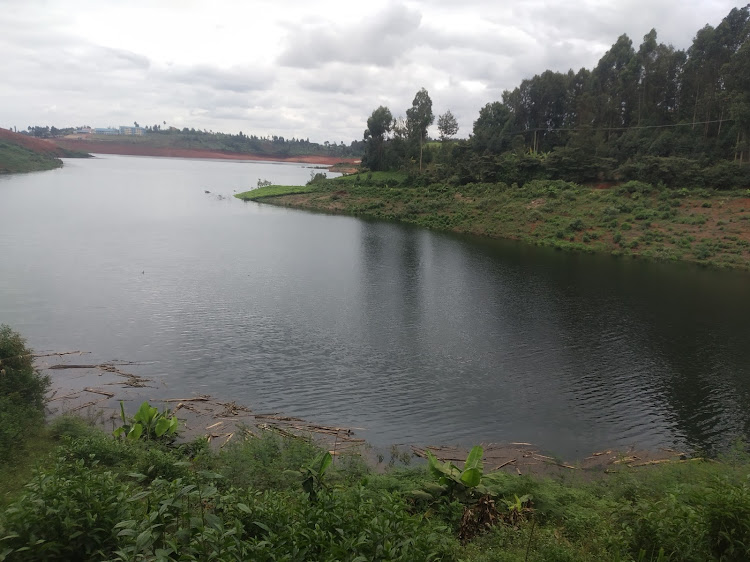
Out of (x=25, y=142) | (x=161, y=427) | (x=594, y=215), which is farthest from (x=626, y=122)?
(x=25, y=142)

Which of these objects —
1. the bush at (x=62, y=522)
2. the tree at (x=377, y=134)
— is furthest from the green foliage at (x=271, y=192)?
the bush at (x=62, y=522)

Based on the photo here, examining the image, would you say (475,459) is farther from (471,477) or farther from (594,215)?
(594,215)

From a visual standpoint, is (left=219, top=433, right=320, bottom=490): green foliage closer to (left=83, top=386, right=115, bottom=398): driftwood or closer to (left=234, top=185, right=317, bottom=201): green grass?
(left=83, top=386, right=115, bottom=398): driftwood

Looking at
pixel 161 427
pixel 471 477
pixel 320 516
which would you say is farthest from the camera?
pixel 161 427

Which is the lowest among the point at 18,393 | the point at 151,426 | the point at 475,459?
the point at 151,426

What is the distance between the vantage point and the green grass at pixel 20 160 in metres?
103

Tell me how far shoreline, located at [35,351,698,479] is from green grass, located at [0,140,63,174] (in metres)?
105

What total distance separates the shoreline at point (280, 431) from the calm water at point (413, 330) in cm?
55

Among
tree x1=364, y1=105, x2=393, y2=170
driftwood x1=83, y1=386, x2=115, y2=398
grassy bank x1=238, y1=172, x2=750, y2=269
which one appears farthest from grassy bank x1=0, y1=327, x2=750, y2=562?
tree x1=364, y1=105, x2=393, y2=170

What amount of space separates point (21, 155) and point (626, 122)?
118 meters

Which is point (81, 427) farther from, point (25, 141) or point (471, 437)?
point (25, 141)

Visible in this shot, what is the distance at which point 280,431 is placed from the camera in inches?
580

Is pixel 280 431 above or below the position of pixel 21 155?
below

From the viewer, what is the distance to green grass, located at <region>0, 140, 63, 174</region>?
103 m
